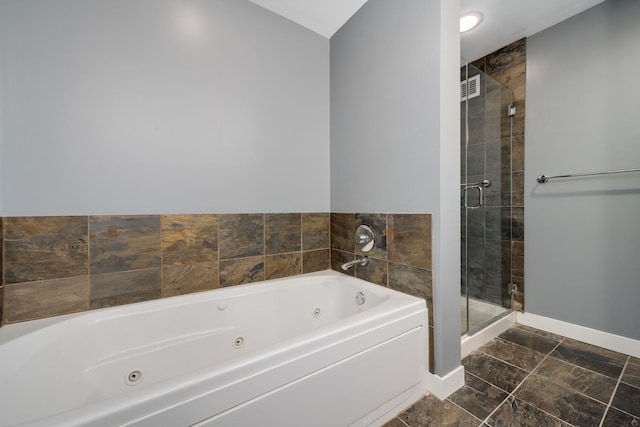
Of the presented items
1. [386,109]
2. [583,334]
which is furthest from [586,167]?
[386,109]

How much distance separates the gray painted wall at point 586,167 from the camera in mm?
1542

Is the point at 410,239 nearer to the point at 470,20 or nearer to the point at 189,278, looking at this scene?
the point at 189,278

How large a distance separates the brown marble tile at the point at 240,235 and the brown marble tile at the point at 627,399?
2063 millimetres

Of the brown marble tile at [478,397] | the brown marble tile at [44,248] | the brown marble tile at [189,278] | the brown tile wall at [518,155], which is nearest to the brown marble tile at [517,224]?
the brown tile wall at [518,155]

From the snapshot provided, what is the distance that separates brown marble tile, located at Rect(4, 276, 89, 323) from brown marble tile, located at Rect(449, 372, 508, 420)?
77.5 inches

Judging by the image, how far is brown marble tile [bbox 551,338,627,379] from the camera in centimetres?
140

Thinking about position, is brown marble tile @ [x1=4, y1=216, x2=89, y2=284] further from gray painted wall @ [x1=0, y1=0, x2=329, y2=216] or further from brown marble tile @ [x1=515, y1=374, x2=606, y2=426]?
brown marble tile @ [x1=515, y1=374, x2=606, y2=426]

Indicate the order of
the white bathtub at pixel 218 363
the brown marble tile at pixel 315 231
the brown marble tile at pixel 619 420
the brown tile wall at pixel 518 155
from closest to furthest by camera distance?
the white bathtub at pixel 218 363 → the brown marble tile at pixel 619 420 → the brown marble tile at pixel 315 231 → the brown tile wall at pixel 518 155

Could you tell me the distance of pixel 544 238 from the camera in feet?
6.23

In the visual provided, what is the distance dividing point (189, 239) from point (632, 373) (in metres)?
2.72

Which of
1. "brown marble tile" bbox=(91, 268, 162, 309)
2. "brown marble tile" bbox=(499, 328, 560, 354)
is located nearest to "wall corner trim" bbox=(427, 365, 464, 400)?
"brown marble tile" bbox=(499, 328, 560, 354)

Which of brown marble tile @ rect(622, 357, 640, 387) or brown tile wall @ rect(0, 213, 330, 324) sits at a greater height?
brown tile wall @ rect(0, 213, 330, 324)

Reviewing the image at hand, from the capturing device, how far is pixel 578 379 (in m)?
1.33

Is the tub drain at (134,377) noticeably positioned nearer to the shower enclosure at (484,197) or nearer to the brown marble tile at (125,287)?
the brown marble tile at (125,287)
